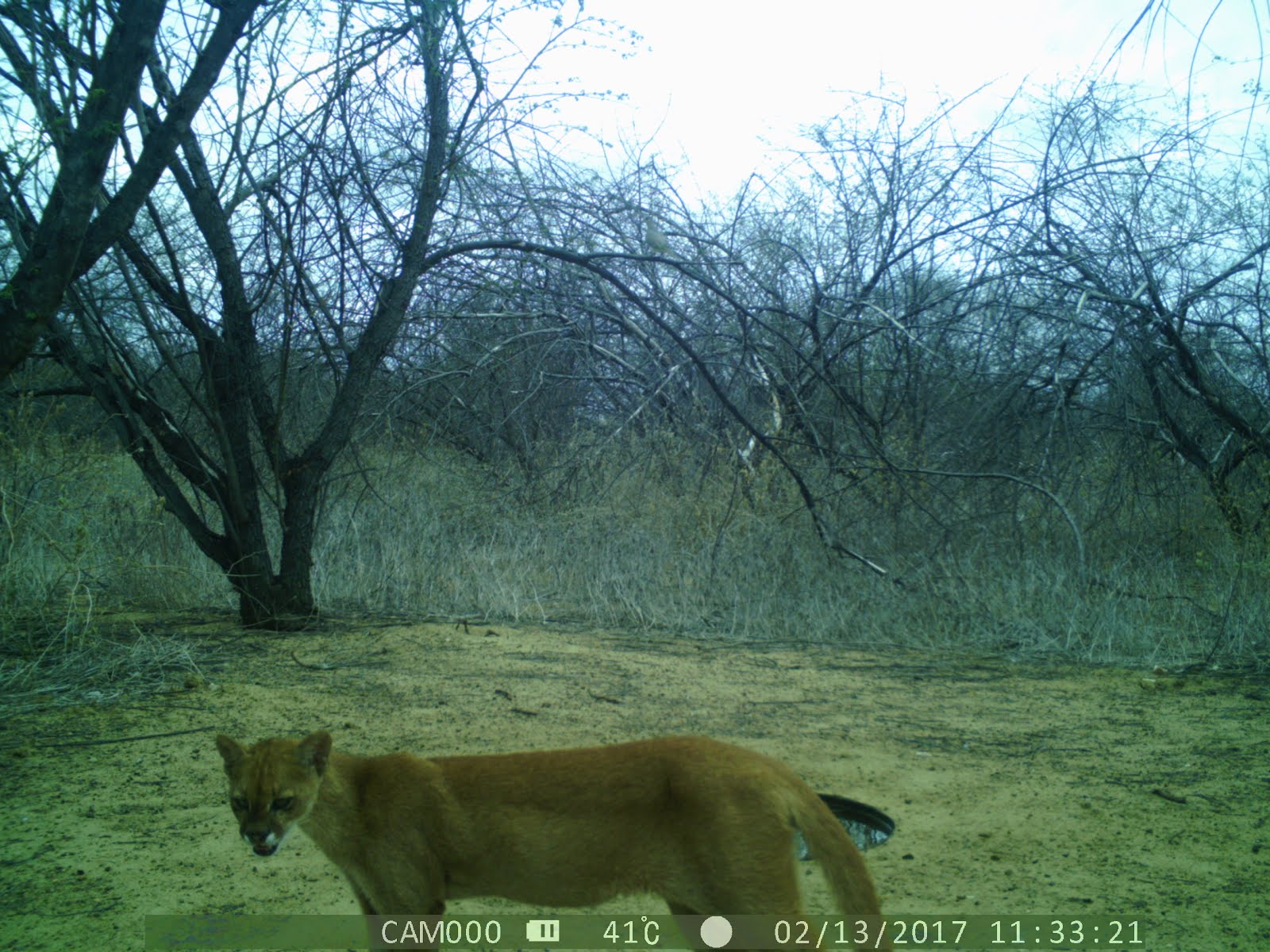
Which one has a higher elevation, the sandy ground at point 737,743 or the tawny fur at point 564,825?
the tawny fur at point 564,825

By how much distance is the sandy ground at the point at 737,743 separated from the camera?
3.37 meters

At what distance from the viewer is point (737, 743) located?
4949mm

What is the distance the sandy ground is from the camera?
337 centimetres

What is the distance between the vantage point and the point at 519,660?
21.6 ft

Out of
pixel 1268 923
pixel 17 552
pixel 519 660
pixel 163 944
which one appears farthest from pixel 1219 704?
pixel 17 552

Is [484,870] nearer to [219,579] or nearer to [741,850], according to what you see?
[741,850]

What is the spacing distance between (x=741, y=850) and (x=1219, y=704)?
471 cm

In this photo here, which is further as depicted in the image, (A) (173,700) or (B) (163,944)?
(A) (173,700)

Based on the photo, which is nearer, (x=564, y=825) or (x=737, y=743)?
(x=564, y=825)
